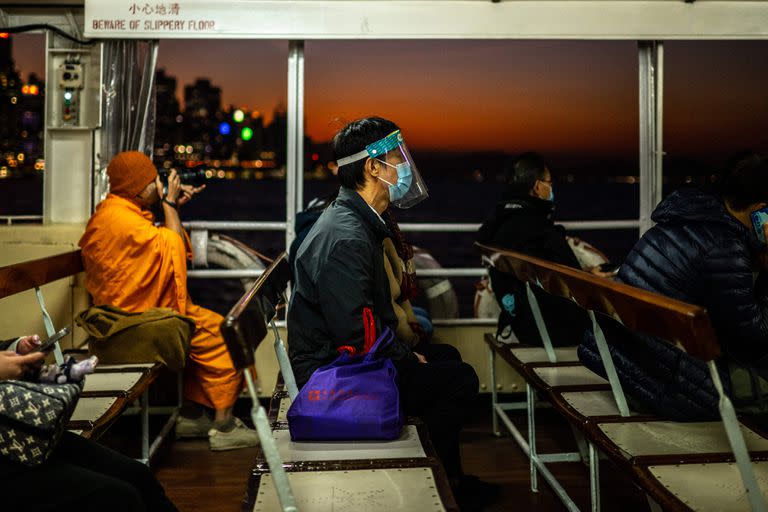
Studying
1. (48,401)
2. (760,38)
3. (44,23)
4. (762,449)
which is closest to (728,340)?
(762,449)

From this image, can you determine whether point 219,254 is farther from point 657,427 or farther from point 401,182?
point 657,427

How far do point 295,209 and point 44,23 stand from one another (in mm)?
1700

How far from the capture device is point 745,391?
235 centimetres

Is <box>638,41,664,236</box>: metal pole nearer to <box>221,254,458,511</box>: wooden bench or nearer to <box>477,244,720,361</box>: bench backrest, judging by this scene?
<box>477,244,720,361</box>: bench backrest

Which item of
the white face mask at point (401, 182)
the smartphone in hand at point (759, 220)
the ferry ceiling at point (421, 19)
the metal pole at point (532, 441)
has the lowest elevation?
the metal pole at point (532, 441)

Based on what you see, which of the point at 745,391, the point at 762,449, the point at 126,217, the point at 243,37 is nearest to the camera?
the point at 762,449

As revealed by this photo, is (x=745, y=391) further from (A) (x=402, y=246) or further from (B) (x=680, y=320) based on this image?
(A) (x=402, y=246)

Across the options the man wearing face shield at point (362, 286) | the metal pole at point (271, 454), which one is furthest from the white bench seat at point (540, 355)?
the metal pole at point (271, 454)

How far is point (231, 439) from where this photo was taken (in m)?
3.76

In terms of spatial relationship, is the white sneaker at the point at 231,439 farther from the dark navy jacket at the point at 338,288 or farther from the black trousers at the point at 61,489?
the black trousers at the point at 61,489

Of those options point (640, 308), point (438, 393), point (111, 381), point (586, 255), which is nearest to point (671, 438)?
point (640, 308)

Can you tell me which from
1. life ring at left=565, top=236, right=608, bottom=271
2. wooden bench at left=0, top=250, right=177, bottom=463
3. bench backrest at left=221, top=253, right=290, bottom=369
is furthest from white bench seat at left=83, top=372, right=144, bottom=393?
life ring at left=565, top=236, right=608, bottom=271

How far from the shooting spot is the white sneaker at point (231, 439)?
375cm

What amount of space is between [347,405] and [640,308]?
2.55 feet
